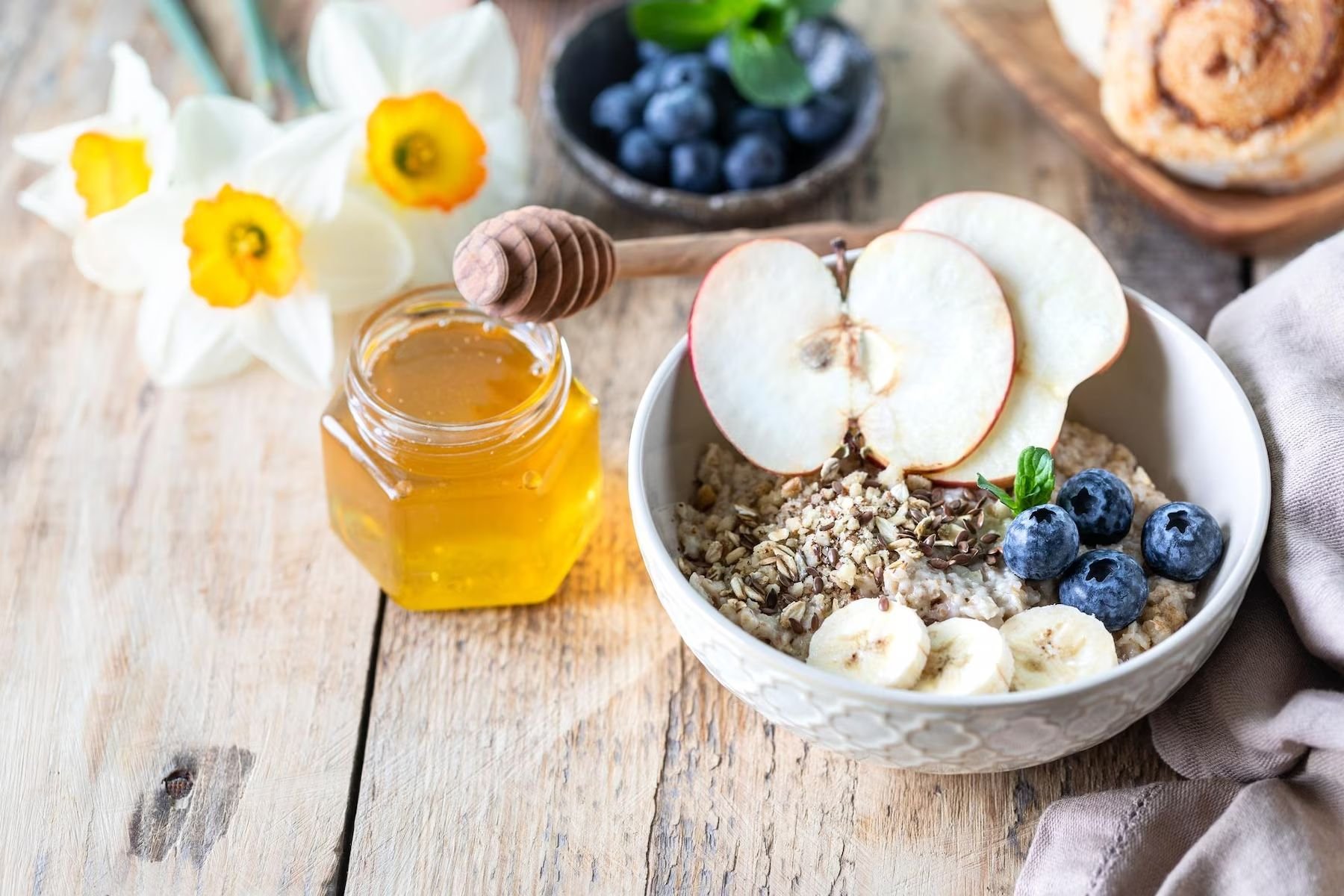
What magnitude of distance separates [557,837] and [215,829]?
273 millimetres

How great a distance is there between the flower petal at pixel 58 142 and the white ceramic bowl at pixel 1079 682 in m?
0.73

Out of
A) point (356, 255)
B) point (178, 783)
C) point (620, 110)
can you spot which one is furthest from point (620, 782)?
point (620, 110)

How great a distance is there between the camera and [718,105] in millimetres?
1521

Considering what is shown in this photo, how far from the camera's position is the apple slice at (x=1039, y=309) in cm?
106

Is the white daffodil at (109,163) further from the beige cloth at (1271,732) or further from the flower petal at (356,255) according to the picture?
the beige cloth at (1271,732)

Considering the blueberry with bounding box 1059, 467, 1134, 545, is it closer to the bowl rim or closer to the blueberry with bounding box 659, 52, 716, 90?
the bowl rim

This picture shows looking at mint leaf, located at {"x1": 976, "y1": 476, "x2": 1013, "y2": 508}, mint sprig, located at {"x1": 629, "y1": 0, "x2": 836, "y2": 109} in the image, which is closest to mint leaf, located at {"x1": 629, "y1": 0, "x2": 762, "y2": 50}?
mint sprig, located at {"x1": 629, "y1": 0, "x2": 836, "y2": 109}

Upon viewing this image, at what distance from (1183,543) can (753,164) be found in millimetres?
691

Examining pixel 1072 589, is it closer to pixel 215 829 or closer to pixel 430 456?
pixel 430 456

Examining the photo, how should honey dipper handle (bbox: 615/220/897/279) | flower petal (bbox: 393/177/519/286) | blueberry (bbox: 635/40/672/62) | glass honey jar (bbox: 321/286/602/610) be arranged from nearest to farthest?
glass honey jar (bbox: 321/286/602/610), honey dipper handle (bbox: 615/220/897/279), flower petal (bbox: 393/177/519/286), blueberry (bbox: 635/40/672/62)

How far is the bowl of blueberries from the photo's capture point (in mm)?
1443

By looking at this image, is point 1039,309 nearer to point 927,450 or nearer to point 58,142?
point 927,450

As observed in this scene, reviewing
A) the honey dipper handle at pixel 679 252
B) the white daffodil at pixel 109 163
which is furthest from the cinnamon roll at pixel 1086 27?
the white daffodil at pixel 109 163

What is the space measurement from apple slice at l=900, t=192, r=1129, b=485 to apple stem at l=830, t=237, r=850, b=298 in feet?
0.28
